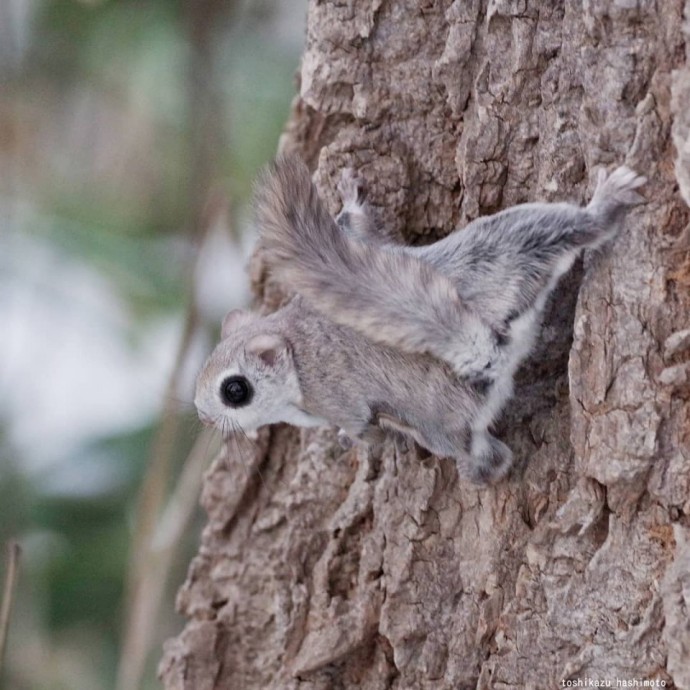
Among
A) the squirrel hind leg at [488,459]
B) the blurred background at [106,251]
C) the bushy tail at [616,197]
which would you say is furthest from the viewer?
the blurred background at [106,251]

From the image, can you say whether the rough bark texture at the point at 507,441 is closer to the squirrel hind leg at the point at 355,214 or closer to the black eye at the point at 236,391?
the squirrel hind leg at the point at 355,214

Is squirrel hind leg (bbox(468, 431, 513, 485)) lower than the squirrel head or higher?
lower

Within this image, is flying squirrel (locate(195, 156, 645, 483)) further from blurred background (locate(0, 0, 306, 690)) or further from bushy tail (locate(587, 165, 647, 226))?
blurred background (locate(0, 0, 306, 690))

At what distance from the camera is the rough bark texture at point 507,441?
1.54 meters

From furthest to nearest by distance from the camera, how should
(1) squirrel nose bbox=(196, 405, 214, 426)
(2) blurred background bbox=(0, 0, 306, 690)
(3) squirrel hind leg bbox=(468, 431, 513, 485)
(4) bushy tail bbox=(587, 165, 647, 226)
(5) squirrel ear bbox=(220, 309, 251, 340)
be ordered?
(2) blurred background bbox=(0, 0, 306, 690) → (5) squirrel ear bbox=(220, 309, 251, 340) → (1) squirrel nose bbox=(196, 405, 214, 426) → (3) squirrel hind leg bbox=(468, 431, 513, 485) → (4) bushy tail bbox=(587, 165, 647, 226)

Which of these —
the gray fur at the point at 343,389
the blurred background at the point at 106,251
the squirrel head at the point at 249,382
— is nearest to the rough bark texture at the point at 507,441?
the gray fur at the point at 343,389

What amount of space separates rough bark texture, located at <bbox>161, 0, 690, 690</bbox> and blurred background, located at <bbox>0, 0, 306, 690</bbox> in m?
1.29

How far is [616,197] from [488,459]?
17.6 inches

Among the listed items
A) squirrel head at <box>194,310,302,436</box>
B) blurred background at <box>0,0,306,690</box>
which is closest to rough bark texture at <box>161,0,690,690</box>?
squirrel head at <box>194,310,302,436</box>

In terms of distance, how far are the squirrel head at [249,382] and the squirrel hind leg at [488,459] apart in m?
0.29

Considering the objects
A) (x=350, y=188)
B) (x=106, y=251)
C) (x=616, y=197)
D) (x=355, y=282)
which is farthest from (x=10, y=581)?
(x=106, y=251)

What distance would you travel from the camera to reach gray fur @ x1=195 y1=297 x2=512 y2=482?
162cm

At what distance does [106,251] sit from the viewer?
12.3 feet

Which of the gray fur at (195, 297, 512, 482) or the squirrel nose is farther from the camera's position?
the squirrel nose
